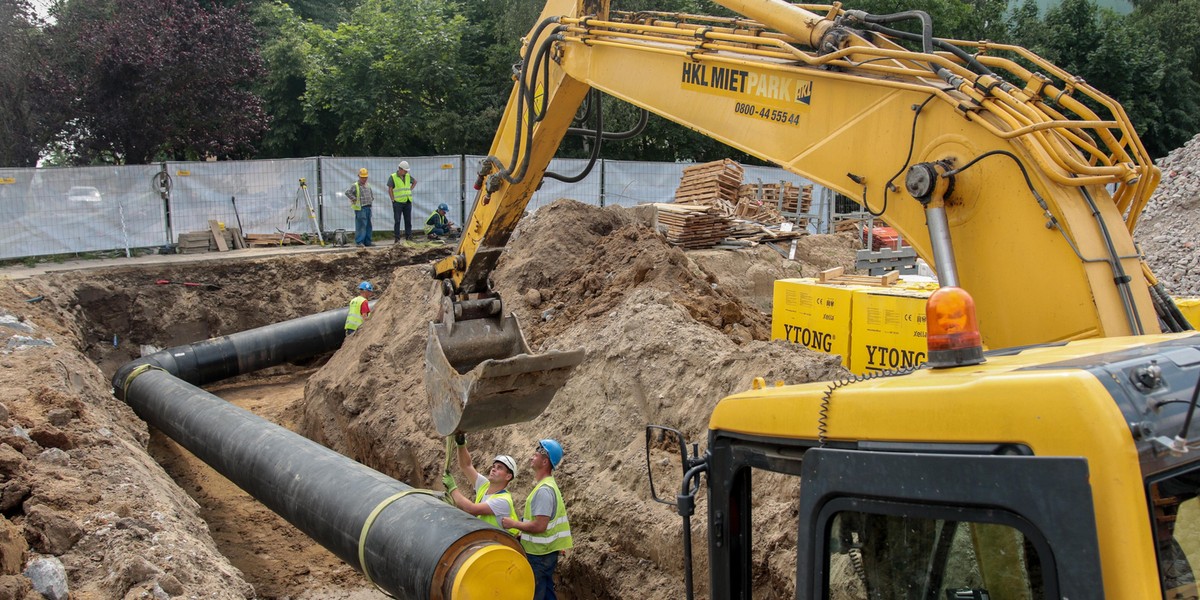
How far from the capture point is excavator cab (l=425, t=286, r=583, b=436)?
6980 millimetres

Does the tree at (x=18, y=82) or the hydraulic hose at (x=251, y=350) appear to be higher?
the tree at (x=18, y=82)

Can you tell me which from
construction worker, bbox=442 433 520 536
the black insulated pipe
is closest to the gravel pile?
construction worker, bbox=442 433 520 536

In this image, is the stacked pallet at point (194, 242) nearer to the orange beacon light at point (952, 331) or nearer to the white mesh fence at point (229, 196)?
the white mesh fence at point (229, 196)

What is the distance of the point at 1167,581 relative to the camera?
2.33 meters

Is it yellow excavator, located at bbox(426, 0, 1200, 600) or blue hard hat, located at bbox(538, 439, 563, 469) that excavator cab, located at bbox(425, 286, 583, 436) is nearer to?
yellow excavator, located at bbox(426, 0, 1200, 600)

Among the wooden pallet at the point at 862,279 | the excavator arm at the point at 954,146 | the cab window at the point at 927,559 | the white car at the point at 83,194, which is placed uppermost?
the excavator arm at the point at 954,146

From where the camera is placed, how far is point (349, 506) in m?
7.05

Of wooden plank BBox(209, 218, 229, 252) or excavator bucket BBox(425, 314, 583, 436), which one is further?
wooden plank BBox(209, 218, 229, 252)

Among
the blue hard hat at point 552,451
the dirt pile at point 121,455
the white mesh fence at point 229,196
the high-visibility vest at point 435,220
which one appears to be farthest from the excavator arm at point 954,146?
the high-visibility vest at point 435,220

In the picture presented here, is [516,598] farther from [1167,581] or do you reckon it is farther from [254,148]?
[254,148]

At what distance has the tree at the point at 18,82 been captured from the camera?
1998cm

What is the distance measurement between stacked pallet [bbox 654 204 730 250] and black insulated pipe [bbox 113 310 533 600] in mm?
8376

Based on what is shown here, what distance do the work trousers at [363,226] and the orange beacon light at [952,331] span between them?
1766cm

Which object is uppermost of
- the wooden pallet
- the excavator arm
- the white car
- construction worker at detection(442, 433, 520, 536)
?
the excavator arm
